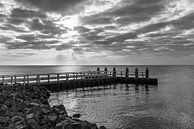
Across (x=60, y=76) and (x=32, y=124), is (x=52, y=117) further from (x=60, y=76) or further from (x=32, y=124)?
(x=60, y=76)

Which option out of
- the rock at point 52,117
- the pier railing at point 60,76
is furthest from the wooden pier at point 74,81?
the rock at point 52,117

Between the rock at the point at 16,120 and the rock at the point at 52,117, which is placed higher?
the rock at the point at 16,120

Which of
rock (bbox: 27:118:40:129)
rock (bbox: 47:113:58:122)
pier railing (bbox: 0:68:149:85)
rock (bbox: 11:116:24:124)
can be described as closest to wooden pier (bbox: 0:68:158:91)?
pier railing (bbox: 0:68:149:85)

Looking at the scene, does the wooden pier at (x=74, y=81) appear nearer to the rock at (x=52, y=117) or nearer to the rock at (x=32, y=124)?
the rock at (x=52, y=117)

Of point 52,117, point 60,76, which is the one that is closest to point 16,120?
point 52,117

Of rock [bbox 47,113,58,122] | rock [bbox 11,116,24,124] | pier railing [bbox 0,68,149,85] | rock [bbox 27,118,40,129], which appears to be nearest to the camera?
rock [bbox 27,118,40,129]

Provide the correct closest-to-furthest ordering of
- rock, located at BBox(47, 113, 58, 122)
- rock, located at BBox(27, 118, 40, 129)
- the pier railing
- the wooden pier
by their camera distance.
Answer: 1. rock, located at BBox(27, 118, 40, 129)
2. rock, located at BBox(47, 113, 58, 122)
3. the pier railing
4. the wooden pier

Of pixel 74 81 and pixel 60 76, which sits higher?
pixel 60 76

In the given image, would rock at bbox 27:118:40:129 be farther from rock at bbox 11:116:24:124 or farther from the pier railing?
the pier railing

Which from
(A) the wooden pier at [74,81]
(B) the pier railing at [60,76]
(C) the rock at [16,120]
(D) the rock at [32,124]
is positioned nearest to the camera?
(D) the rock at [32,124]

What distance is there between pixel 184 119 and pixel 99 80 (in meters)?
22.6

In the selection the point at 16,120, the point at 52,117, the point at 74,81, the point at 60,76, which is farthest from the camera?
the point at 74,81

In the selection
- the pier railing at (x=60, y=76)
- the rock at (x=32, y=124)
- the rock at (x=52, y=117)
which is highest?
the pier railing at (x=60, y=76)

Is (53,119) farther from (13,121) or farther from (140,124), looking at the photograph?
(140,124)
